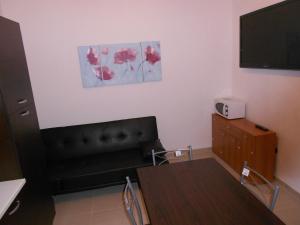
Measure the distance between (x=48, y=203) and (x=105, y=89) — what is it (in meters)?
1.74

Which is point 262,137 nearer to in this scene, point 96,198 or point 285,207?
point 285,207

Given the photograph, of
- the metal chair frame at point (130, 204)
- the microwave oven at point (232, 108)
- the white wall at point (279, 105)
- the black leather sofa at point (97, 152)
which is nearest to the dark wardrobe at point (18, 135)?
the black leather sofa at point (97, 152)

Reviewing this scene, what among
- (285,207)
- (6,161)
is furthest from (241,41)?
(6,161)

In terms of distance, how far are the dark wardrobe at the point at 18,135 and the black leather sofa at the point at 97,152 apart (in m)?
0.47

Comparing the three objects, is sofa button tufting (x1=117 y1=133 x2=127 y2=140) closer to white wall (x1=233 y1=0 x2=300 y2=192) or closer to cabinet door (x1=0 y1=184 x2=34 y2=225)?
cabinet door (x1=0 y1=184 x2=34 y2=225)

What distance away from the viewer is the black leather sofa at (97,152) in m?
2.82

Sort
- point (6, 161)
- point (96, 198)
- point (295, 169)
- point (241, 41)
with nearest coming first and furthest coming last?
point (6, 161), point (295, 169), point (96, 198), point (241, 41)

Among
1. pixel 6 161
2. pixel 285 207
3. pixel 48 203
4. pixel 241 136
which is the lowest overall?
pixel 285 207

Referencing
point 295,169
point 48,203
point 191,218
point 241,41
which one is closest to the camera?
point 191,218

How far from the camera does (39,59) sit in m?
3.31

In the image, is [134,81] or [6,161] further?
[134,81]

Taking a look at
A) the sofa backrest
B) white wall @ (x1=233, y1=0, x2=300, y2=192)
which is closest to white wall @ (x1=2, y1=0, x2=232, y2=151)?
the sofa backrest

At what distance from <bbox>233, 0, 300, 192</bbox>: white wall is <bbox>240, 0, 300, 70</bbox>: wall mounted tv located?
16 centimetres

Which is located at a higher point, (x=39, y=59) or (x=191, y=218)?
(x=39, y=59)
